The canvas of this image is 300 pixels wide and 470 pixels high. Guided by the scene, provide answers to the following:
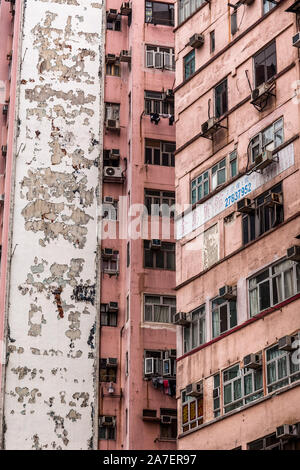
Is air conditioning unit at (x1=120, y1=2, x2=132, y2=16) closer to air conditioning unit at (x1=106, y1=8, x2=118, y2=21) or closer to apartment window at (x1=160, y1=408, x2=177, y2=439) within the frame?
air conditioning unit at (x1=106, y1=8, x2=118, y2=21)

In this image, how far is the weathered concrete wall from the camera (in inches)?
1339

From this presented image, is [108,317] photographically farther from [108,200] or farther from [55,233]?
[108,200]

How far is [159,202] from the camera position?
35.3m

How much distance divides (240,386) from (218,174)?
5.38m

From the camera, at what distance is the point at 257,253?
83.1ft

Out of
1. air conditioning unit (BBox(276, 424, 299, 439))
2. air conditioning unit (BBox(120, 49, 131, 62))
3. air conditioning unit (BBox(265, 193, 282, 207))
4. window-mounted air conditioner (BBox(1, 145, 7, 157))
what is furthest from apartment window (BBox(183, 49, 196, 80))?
air conditioning unit (BBox(276, 424, 299, 439))

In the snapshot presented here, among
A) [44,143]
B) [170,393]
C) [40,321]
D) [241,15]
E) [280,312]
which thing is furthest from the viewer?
[44,143]

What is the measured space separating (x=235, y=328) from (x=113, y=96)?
47.9 ft

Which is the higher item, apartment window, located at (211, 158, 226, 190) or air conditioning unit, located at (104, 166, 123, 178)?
air conditioning unit, located at (104, 166, 123, 178)

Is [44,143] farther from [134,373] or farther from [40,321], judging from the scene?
[134,373]

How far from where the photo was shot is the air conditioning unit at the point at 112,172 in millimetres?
36594

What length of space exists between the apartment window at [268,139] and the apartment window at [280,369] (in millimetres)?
4644

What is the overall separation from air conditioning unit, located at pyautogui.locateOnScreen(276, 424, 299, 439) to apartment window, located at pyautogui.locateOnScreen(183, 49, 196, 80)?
416 inches

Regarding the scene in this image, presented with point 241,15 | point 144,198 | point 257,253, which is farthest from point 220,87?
point 144,198
